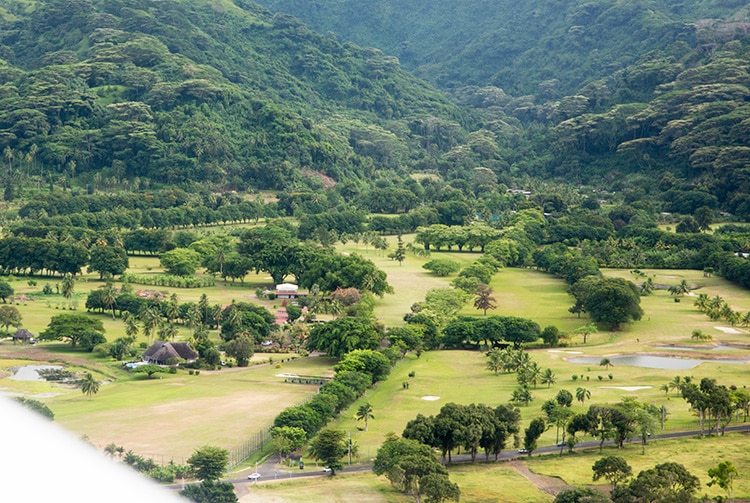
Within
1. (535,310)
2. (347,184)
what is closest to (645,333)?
(535,310)

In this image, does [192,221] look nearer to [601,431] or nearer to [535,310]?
[535,310]

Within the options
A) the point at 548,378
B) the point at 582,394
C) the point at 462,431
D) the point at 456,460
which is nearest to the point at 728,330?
the point at 548,378

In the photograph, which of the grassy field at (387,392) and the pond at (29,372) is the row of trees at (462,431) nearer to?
the grassy field at (387,392)

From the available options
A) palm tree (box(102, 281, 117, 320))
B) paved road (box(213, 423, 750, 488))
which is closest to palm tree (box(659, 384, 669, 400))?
paved road (box(213, 423, 750, 488))

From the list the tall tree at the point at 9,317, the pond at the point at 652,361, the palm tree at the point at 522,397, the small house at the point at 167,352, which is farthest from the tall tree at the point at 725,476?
the tall tree at the point at 9,317

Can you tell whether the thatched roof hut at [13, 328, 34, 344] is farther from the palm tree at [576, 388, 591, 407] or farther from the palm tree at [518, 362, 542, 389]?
the palm tree at [576, 388, 591, 407]

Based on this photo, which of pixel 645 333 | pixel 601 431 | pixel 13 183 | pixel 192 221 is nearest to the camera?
pixel 601 431
